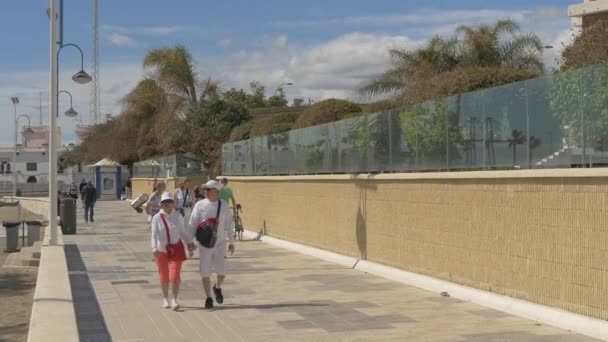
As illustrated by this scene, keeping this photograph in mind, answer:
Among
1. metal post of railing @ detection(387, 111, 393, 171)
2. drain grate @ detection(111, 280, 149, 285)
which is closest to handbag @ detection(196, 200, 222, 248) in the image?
drain grate @ detection(111, 280, 149, 285)

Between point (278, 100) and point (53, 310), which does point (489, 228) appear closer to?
point (53, 310)

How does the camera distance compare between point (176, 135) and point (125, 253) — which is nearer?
point (125, 253)

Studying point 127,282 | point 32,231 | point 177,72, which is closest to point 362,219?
point 127,282

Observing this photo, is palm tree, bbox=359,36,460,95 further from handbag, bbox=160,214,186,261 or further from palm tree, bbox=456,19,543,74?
handbag, bbox=160,214,186,261

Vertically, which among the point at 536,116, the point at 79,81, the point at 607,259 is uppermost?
the point at 79,81

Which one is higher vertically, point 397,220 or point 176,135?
point 176,135

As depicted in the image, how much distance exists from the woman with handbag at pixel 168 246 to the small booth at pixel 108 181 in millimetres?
52394

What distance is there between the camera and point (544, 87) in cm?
1080

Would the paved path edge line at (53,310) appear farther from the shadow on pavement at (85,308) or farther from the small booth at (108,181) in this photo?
the small booth at (108,181)

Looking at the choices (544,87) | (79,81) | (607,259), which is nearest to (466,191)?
(544,87)

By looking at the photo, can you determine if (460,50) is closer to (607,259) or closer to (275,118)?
(275,118)

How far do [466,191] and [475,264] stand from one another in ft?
3.28

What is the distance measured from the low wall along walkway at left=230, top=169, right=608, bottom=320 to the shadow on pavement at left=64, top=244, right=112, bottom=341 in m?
4.84

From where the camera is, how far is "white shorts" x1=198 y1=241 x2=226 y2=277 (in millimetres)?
11461
